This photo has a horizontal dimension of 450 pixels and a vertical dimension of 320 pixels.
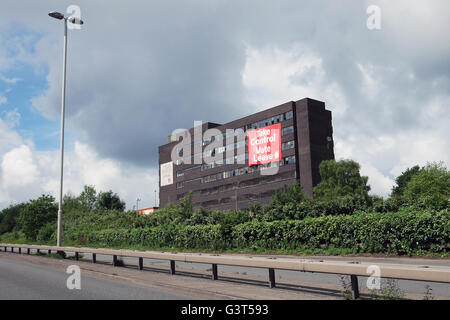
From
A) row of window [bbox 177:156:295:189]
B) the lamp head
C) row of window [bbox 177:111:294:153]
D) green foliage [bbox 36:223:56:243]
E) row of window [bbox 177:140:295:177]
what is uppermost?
row of window [bbox 177:111:294:153]

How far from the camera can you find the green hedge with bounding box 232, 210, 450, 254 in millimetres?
16359

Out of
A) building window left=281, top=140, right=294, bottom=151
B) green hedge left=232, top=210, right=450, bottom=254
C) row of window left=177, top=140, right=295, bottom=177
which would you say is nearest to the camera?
green hedge left=232, top=210, right=450, bottom=254

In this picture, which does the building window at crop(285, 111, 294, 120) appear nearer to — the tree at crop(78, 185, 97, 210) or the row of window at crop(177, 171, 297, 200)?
the row of window at crop(177, 171, 297, 200)

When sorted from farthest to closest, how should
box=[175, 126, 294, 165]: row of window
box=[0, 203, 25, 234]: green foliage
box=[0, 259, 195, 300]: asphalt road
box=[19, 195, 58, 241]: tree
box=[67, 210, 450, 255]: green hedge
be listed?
1. box=[0, 203, 25, 234]: green foliage
2. box=[175, 126, 294, 165]: row of window
3. box=[19, 195, 58, 241]: tree
4. box=[67, 210, 450, 255]: green hedge
5. box=[0, 259, 195, 300]: asphalt road

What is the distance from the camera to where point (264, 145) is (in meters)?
93.4

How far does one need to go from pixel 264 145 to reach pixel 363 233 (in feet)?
246

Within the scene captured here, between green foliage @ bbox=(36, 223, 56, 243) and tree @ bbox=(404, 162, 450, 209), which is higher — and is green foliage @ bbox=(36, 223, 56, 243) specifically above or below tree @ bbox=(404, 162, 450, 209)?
below

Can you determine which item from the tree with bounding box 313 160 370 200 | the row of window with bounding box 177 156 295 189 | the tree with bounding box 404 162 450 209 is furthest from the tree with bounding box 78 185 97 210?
the tree with bounding box 404 162 450 209

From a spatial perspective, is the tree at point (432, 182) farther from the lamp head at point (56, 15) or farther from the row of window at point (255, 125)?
the lamp head at point (56, 15)

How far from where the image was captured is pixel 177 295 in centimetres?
766

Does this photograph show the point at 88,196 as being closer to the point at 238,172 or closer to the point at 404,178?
the point at 238,172

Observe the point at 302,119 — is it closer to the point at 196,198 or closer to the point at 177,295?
the point at 196,198

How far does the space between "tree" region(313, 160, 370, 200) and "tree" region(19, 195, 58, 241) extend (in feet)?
155

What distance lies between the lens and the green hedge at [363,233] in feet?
53.7
